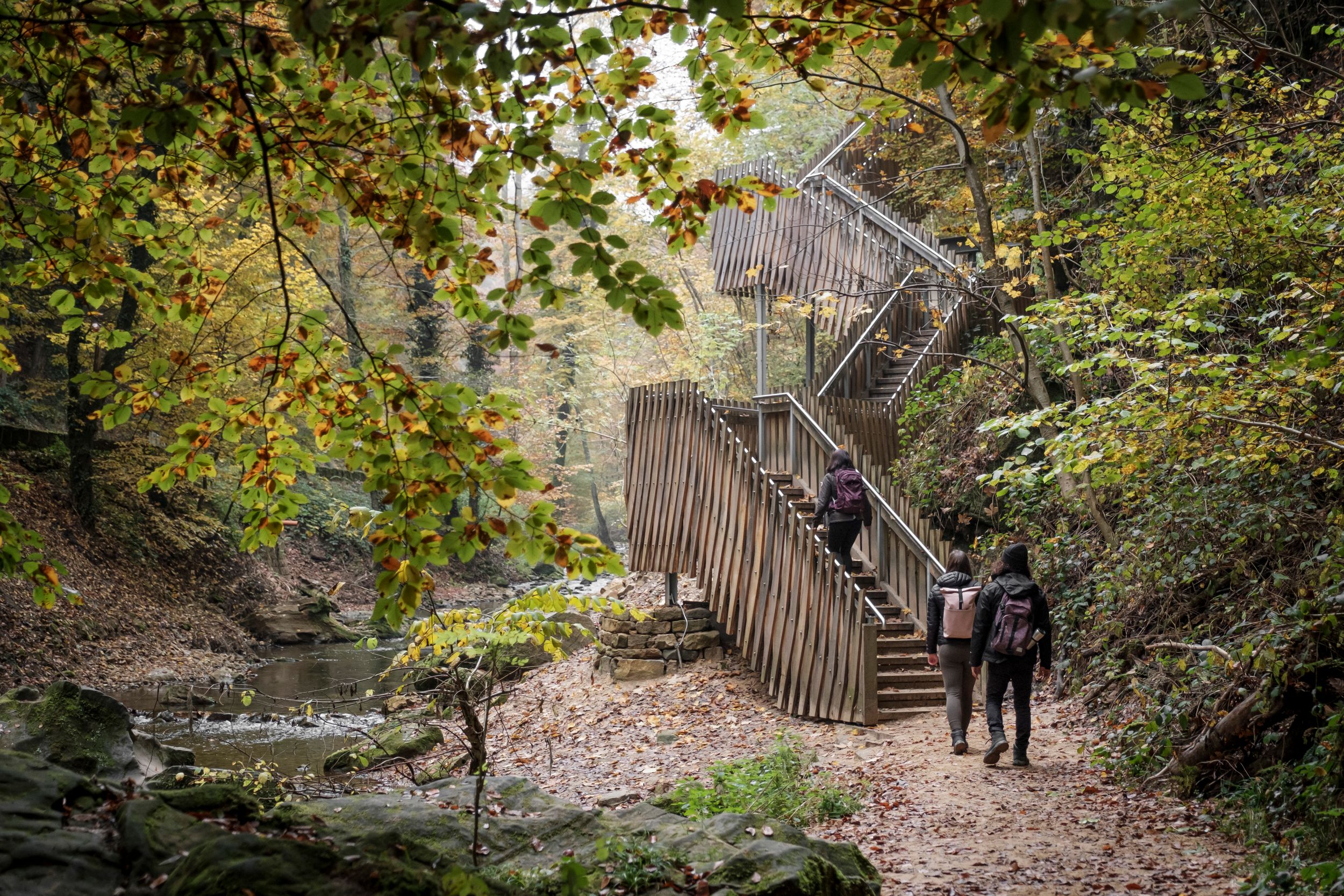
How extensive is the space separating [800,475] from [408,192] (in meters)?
8.59

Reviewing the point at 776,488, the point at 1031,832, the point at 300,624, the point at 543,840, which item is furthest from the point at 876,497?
the point at 300,624

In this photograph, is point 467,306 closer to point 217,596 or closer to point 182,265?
point 182,265

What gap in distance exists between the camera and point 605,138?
3.69m

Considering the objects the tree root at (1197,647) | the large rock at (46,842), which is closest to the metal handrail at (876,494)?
the tree root at (1197,647)

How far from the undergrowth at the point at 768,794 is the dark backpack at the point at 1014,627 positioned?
4.91 feet

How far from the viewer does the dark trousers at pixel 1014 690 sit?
21.4 feet

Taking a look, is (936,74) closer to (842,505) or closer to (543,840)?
(543,840)

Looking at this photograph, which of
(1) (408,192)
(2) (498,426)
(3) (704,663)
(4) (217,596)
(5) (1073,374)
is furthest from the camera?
(4) (217,596)

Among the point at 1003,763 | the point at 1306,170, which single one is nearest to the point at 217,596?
the point at 1003,763

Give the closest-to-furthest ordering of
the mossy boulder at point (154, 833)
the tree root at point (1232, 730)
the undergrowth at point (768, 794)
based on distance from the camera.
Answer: the mossy boulder at point (154, 833) < the tree root at point (1232, 730) < the undergrowth at point (768, 794)

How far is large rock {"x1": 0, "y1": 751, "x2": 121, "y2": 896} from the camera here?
104 inches

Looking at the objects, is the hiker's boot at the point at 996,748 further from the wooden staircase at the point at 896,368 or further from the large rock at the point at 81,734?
the wooden staircase at the point at 896,368

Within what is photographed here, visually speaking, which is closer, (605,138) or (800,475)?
(605,138)

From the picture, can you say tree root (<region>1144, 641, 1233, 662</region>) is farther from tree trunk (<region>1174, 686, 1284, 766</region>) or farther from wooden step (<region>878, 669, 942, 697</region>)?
wooden step (<region>878, 669, 942, 697</region>)
